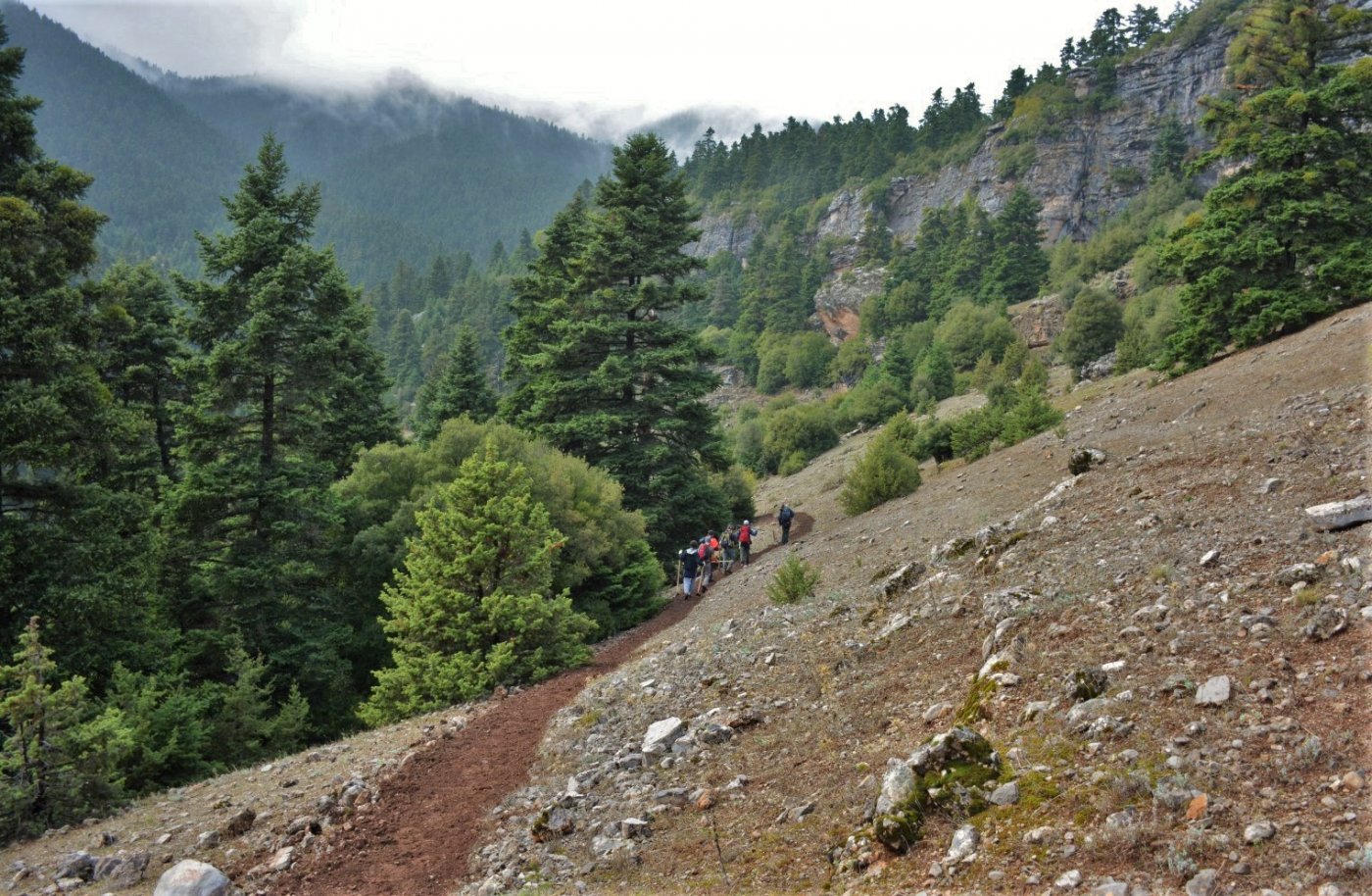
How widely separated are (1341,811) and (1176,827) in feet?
2.58

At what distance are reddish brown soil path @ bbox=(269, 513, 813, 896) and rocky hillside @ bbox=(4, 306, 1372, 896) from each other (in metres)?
0.08

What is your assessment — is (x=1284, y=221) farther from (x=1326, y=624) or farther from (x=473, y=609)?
(x=473, y=609)

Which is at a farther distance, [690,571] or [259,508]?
[690,571]

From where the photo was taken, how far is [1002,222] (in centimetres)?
7831

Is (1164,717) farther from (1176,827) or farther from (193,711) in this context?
(193,711)

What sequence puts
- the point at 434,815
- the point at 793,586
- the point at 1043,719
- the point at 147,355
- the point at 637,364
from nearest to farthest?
the point at 1043,719, the point at 434,815, the point at 793,586, the point at 147,355, the point at 637,364

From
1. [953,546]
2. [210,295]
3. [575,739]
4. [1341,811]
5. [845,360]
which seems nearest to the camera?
[1341,811]

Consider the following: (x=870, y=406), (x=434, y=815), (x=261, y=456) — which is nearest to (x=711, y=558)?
(x=261, y=456)

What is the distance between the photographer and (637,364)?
2902 centimetres

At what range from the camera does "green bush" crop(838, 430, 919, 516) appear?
2700cm

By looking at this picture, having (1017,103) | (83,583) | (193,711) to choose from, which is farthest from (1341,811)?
(1017,103)

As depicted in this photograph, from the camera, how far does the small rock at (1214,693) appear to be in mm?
5383

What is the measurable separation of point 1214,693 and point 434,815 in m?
7.83

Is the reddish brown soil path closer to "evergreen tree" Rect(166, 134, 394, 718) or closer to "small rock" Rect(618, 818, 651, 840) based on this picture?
"small rock" Rect(618, 818, 651, 840)
